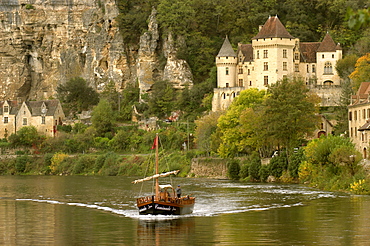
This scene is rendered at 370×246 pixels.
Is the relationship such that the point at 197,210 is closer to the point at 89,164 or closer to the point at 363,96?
the point at 363,96

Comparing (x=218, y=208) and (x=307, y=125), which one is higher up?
(x=307, y=125)

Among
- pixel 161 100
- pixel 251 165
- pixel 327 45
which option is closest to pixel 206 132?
pixel 251 165

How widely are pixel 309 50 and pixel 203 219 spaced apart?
6890cm

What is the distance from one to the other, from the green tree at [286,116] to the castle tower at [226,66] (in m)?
34.2

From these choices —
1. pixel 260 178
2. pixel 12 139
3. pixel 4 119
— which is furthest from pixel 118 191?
pixel 4 119

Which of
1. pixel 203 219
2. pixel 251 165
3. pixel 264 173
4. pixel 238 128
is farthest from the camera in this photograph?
pixel 238 128

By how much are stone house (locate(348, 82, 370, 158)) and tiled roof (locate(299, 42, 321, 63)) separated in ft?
119

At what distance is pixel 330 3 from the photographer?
120375 millimetres

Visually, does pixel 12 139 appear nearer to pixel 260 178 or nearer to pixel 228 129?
pixel 228 129

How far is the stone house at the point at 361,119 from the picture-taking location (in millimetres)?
65125

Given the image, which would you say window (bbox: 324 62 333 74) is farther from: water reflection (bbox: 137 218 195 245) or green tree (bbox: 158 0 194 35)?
water reflection (bbox: 137 218 195 245)

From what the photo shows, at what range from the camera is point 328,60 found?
353ft

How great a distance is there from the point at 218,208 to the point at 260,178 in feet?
85.8

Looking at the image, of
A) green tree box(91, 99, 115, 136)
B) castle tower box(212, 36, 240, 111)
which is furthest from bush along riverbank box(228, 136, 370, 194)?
green tree box(91, 99, 115, 136)
